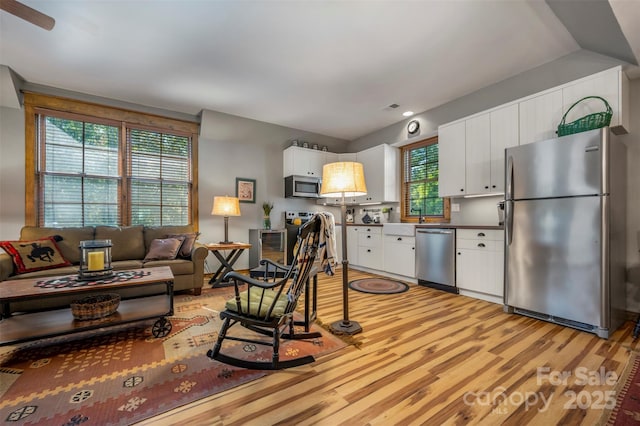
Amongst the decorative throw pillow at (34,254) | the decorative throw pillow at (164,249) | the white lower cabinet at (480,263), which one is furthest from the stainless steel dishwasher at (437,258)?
the decorative throw pillow at (34,254)

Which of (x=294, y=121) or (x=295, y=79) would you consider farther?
(x=294, y=121)

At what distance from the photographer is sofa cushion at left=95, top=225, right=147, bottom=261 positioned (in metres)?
3.46

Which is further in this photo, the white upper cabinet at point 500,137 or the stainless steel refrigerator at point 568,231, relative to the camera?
the white upper cabinet at point 500,137

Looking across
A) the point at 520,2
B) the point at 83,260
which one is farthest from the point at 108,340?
the point at 520,2

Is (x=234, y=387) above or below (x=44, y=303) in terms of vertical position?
below

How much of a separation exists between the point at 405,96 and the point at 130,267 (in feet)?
13.8

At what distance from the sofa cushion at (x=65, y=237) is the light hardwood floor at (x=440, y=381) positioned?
2907 millimetres

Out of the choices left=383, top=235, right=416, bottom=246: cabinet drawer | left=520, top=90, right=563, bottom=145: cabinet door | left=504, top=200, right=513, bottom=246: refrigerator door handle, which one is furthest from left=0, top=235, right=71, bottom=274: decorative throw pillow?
left=520, top=90, right=563, bottom=145: cabinet door

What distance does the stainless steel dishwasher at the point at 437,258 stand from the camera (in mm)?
3551

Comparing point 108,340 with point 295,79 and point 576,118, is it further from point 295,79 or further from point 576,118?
point 576,118

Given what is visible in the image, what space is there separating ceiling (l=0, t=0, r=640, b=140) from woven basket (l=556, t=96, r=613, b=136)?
50 cm

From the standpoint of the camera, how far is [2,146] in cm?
338

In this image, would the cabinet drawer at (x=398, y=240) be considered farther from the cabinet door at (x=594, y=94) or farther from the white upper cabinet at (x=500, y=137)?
the cabinet door at (x=594, y=94)

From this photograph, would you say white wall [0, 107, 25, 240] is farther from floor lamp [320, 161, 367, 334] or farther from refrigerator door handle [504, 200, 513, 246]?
refrigerator door handle [504, 200, 513, 246]
